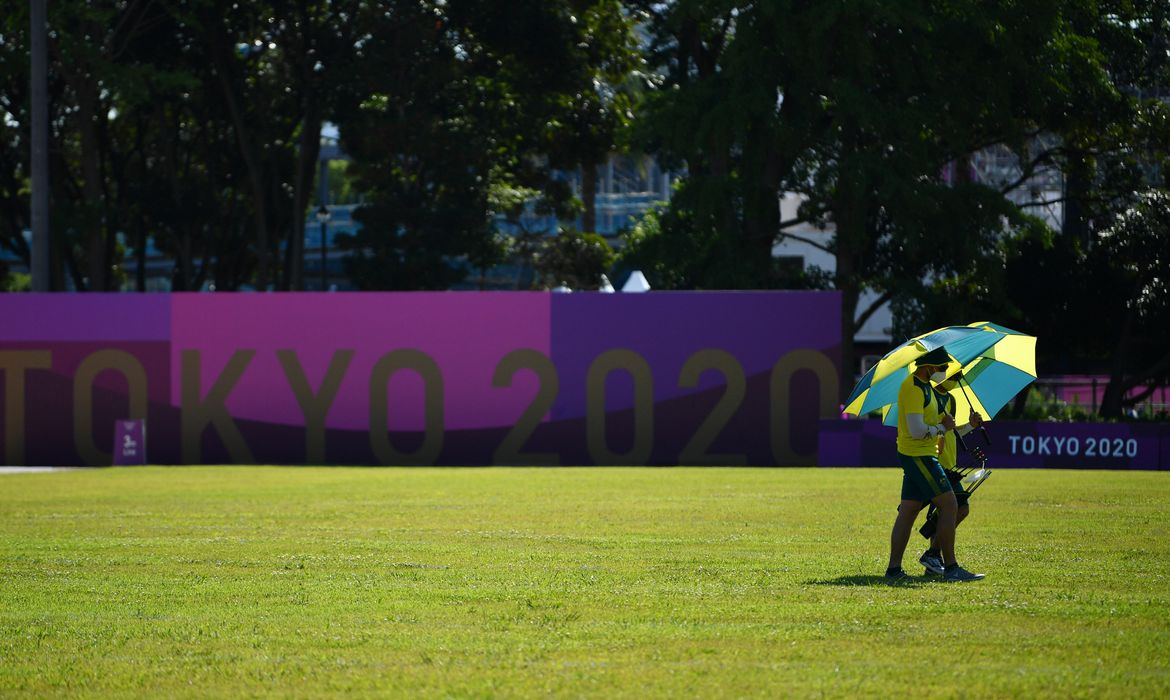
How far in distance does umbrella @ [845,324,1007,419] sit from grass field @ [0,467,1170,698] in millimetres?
1411

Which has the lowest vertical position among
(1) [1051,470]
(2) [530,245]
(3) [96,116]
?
(1) [1051,470]

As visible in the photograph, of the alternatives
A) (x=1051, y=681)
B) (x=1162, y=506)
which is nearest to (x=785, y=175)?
(x=1162, y=506)

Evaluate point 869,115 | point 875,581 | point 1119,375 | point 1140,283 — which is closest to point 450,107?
point 869,115

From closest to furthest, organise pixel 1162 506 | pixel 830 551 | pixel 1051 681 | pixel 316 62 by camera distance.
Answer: pixel 1051 681
pixel 830 551
pixel 1162 506
pixel 316 62

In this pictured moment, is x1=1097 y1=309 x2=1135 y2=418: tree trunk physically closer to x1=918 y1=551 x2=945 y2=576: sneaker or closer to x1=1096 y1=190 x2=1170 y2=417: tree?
x1=1096 y1=190 x2=1170 y2=417: tree

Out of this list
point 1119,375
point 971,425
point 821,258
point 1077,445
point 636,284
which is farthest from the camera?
point 821,258

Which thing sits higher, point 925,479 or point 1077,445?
point 925,479

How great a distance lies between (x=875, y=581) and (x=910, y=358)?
5.77ft

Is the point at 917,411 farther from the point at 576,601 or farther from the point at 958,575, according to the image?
the point at 576,601

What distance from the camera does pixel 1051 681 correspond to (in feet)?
25.4

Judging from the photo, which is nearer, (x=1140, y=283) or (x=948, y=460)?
(x=948, y=460)

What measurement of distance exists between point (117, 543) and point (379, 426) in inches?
613

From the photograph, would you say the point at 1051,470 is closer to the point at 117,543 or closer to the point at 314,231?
the point at 117,543

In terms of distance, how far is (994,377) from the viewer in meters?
12.4
